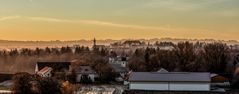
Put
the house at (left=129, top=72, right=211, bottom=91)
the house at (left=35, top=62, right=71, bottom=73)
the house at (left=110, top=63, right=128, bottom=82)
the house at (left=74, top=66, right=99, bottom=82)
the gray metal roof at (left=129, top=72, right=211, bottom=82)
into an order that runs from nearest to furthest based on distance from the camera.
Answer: the house at (left=129, top=72, right=211, bottom=91) < the gray metal roof at (left=129, top=72, right=211, bottom=82) < the house at (left=74, top=66, right=99, bottom=82) < the house at (left=110, top=63, right=128, bottom=82) < the house at (left=35, top=62, right=71, bottom=73)

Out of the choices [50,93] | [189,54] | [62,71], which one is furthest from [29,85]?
[189,54]

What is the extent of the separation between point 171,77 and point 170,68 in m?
9.02

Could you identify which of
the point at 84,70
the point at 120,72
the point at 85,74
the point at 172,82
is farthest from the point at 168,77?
the point at 120,72

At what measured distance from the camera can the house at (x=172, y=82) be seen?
78.1ft

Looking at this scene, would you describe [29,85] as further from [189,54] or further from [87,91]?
[189,54]

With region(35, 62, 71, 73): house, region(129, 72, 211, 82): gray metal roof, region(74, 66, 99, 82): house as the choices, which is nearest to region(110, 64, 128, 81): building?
region(74, 66, 99, 82): house

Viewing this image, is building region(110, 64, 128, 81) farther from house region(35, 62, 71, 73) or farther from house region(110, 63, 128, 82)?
house region(35, 62, 71, 73)

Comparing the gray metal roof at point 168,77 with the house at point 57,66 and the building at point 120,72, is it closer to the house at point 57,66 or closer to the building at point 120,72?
the building at point 120,72

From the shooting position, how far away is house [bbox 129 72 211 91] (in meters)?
23.8

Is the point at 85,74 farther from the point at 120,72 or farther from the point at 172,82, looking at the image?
the point at 172,82

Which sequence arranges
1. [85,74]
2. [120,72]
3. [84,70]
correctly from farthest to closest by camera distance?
[120,72] < [84,70] < [85,74]

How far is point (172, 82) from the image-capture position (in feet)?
78.6

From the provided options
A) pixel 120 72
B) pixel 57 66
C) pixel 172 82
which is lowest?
pixel 120 72

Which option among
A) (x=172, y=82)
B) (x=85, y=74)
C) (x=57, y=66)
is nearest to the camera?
(x=172, y=82)
